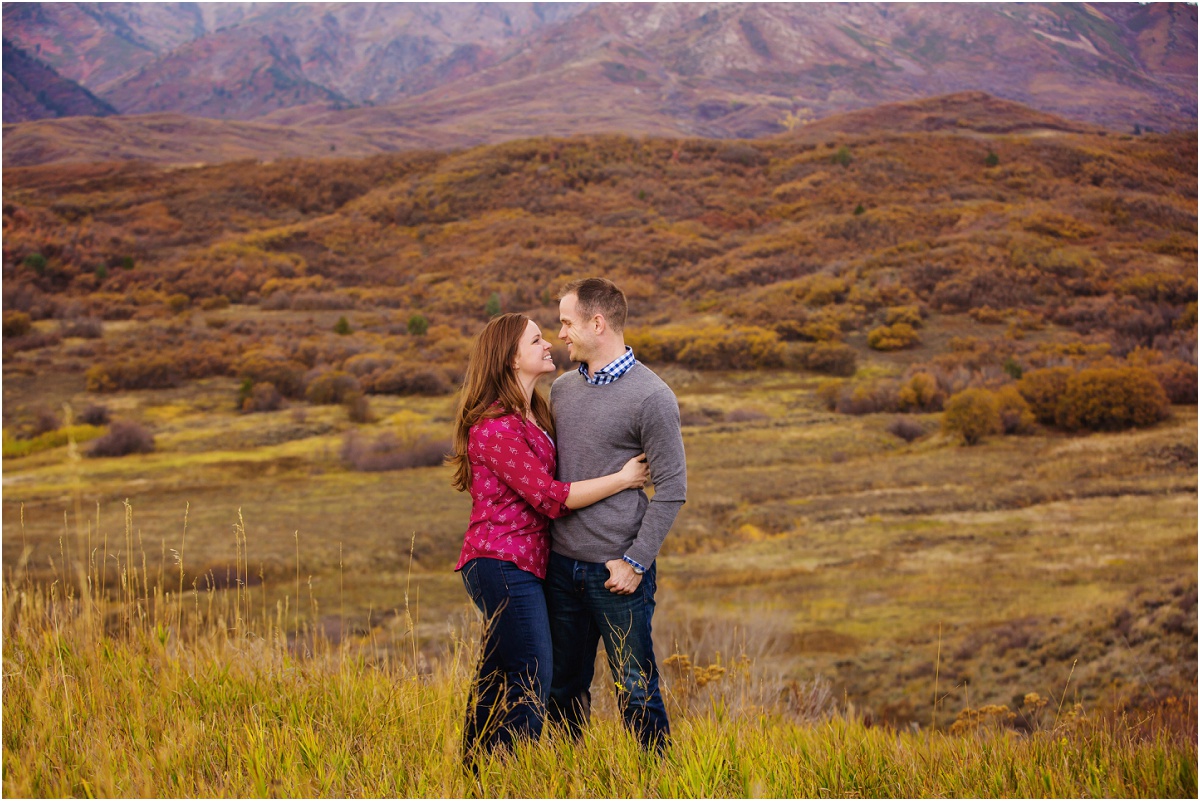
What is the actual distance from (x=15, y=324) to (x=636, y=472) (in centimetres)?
2963

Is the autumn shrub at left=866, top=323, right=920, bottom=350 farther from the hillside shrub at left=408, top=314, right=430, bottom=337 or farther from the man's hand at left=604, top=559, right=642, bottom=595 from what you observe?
the man's hand at left=604, top=559, right=642, bottom=595

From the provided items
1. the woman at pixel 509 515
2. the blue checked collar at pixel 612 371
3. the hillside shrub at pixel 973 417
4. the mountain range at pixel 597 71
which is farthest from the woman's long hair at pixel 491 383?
the mountain range at pixel 597 71

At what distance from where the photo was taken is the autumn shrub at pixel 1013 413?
55.7 feet

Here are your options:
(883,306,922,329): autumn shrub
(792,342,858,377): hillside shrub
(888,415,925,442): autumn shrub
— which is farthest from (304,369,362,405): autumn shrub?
(883,306,922,329): autumn shrub

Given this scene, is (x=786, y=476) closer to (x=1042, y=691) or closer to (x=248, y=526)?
(x=1042, y=691)

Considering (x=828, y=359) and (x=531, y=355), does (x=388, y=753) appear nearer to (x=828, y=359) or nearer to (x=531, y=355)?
(x=531, y=355)

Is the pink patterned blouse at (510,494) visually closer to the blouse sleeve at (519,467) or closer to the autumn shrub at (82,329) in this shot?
the blouse sleeve at (519,467)

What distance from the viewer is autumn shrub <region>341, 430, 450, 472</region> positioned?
15906 mm

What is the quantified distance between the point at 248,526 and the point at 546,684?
10935 millimetres

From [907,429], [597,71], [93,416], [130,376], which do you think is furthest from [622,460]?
[597,71]

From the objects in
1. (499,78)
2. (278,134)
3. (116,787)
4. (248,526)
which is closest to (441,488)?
(248,526)

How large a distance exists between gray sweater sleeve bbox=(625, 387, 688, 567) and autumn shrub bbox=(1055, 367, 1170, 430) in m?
17.3

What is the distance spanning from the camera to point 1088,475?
13.6 meters

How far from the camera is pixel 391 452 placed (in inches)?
647
